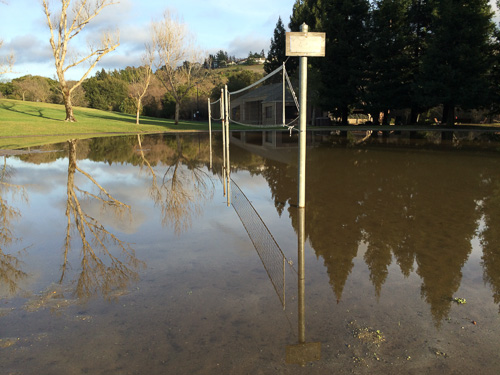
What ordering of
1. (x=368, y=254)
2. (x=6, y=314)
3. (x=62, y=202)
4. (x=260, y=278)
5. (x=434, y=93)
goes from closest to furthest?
(x=6, y=314), (x=260, y=278), (x=368, y=254), (x=62, y=202), (x=434, y=93)

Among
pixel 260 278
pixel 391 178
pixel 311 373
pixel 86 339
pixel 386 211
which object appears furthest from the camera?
pixel 391 178

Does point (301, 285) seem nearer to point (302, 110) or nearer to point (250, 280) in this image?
point (250, 280)

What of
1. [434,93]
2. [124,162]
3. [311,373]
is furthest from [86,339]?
[434,93]

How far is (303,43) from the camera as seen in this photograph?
577cm

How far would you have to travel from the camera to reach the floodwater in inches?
110

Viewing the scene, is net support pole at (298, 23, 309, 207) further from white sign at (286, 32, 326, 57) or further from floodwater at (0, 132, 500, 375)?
floodwater at (0, 132, 500, 375)

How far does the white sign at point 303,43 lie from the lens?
18.8 ft

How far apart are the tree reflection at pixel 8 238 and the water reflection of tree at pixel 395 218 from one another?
344cm

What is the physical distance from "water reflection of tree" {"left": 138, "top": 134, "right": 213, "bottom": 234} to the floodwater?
7 centimetres

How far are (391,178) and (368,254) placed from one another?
578 cm

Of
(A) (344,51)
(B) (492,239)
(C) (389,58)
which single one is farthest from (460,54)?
(B) (492,239)

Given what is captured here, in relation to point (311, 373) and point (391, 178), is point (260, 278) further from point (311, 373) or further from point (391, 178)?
point (391, 178)

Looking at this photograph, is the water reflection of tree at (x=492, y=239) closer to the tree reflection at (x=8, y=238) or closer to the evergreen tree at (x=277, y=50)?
the tree reflection at (x=8, y=238)

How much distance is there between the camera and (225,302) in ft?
11.7
